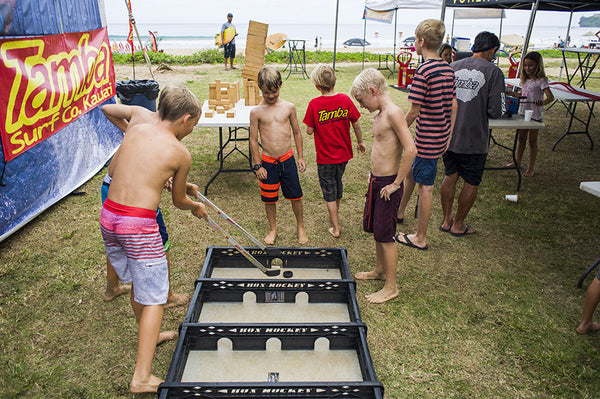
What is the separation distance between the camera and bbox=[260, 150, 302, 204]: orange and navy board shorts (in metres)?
4.05

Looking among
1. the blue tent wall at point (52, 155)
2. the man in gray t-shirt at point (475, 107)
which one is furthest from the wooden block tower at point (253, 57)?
the man in gray t-shirt at point (475, 107)

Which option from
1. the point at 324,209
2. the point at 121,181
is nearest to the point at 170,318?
the point at 121,181

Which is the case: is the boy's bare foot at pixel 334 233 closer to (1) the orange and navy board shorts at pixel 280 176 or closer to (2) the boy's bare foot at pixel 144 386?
(1) the orange and navy board shorts at pixel 280 176

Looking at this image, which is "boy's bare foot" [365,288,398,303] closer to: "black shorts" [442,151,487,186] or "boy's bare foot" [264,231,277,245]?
"boy's bare foot" [264,231,277,245]

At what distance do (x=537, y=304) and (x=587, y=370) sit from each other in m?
0.72

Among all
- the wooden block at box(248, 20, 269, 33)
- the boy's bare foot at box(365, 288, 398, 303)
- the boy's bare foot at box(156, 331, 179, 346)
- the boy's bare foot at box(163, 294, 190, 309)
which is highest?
the wooden block at box(248, 20, 269, 33)

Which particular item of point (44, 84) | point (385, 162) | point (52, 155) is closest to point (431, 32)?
point (385, 162)

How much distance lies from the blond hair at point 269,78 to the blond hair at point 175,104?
1507 mm

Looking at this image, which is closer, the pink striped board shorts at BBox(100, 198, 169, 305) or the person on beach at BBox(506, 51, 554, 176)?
the pink striped board shorts at BBox(100, 198, 169, 305)

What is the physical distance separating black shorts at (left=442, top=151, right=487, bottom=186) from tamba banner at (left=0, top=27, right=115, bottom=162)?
4.40m

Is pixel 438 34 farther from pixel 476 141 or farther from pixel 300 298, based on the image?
pixel 300 298

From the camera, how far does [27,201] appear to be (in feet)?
14.6

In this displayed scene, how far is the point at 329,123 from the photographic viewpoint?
3.94m

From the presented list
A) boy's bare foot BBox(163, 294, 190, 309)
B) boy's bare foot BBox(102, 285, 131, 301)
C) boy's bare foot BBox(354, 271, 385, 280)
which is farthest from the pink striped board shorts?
boy's bare foot BBox(354, 271, 385, 280)
